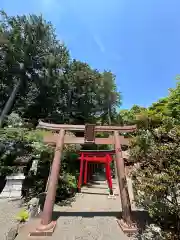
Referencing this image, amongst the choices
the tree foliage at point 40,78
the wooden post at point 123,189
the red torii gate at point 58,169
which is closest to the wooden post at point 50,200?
the red torii gate at point 58,169

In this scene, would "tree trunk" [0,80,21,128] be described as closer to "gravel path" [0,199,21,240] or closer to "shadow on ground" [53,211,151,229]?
"gravel path" [0,199,21,240]

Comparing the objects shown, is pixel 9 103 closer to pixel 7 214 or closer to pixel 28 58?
pixel 28 58

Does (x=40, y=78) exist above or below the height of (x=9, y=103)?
above

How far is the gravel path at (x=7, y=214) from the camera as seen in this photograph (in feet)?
17.3

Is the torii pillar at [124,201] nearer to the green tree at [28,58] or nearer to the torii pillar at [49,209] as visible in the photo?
the torii pillar at [49,209]

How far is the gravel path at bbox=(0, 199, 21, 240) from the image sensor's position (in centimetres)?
526

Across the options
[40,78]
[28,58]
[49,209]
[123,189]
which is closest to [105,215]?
[123,189]

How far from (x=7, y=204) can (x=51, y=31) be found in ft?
59.4

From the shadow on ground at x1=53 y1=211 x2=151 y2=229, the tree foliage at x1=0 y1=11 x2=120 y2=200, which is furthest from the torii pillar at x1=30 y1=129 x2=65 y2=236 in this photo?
the tree foliage at x1=0 y1=11 x2=120 y2=200

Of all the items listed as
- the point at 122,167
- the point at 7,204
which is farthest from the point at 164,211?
the point at 7,204

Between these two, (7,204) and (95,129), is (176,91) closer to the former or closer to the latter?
(95,129)

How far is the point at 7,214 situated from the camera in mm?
6547

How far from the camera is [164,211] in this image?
16.6 feet

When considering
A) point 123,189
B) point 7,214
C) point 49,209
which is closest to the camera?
point 49,209
